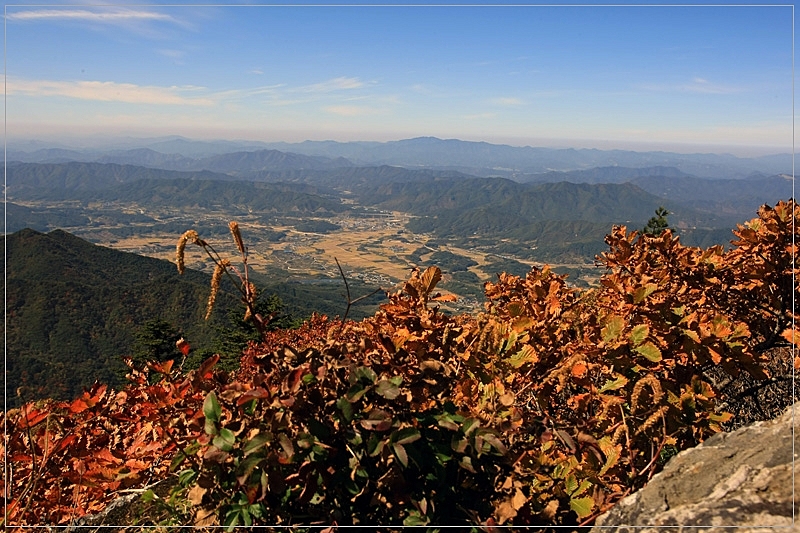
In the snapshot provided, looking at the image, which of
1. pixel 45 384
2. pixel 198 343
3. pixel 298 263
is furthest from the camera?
pixel 298 263

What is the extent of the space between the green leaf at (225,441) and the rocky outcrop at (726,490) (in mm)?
1478

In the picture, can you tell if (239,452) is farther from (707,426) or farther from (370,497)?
(707,426)

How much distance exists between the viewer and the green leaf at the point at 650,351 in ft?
8.79

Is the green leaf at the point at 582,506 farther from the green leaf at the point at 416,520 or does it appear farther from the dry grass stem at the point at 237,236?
the dry grass stem at the point at 237,236

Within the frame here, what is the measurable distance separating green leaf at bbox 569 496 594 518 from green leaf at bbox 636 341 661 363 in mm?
894

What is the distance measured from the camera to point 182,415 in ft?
7.68

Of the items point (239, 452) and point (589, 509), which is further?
point (589, 509)

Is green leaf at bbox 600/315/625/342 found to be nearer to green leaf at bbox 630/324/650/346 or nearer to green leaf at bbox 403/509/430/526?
green leaf at bbox 630/324/650/346

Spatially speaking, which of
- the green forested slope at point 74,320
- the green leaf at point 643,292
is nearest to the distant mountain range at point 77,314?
the green forested slope at point 74,320

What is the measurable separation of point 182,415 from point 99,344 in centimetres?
9029

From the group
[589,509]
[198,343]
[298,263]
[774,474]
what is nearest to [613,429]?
[589,509]

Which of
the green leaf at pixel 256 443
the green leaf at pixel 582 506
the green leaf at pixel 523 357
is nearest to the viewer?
the green leaf at pixel 256 443

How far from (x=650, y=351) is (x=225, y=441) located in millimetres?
2212

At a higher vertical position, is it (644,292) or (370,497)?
(644,292)
